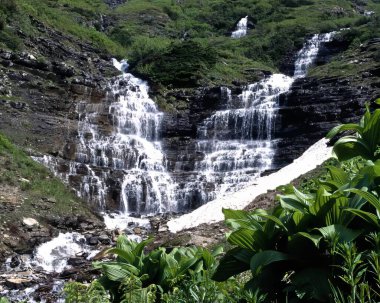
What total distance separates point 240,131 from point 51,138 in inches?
482

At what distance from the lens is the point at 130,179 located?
2600 centimetres

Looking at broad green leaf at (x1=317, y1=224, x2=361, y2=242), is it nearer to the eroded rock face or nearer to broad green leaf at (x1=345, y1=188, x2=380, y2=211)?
broad green leaf at (x1=345, y1=188, x2=380, y2=211)

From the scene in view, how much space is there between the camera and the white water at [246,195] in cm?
1941

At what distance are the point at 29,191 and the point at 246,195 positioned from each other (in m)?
9.80

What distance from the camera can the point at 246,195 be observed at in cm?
2078

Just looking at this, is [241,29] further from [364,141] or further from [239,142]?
[364,141]

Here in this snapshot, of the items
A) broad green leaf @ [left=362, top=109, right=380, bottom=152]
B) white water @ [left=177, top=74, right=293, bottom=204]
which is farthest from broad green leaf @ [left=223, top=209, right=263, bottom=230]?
white water @ [left=177, top=74, right=293, bottom=204]

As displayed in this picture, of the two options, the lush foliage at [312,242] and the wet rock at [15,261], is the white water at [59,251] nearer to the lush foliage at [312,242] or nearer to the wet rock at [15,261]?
the wet rock at [15,261]

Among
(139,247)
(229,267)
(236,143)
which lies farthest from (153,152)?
(229,267)

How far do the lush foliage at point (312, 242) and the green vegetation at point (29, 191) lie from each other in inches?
648

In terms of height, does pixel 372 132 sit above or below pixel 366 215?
above

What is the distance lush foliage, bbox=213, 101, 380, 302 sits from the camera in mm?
2654

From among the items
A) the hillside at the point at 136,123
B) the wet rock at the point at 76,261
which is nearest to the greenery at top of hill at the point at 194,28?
the hillside at the point at 136,123

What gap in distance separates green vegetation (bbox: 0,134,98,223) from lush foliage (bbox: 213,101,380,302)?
1647 cm
